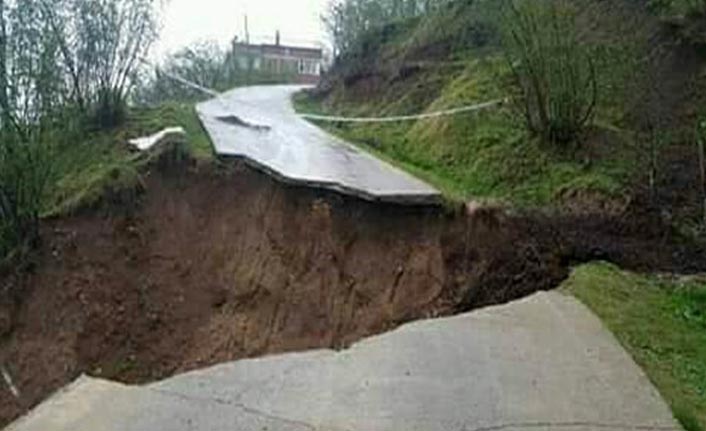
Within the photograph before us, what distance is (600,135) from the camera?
13.8m

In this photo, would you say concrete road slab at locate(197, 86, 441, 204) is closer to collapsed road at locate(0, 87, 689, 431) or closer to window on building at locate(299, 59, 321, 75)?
collapsed road at locate(0, 87, 689, 431)

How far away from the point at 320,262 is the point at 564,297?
16.2 feet

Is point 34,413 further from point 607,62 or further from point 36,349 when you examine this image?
point 607,62

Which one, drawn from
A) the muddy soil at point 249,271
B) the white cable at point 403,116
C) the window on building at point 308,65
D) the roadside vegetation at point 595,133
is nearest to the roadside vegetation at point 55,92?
the muddy soil at point 249,271

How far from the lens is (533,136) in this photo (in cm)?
1423

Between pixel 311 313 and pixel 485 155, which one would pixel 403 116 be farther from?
pixel 311 313

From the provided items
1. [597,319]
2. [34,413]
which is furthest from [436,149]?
[34,413]

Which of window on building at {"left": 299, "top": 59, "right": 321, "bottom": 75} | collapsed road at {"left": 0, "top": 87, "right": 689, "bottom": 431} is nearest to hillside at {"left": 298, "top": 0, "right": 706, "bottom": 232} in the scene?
collapsed road at {"left": 0, "top": 87, "right": 689, "bottom": 431}

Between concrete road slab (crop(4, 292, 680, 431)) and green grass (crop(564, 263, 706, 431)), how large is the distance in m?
0.20

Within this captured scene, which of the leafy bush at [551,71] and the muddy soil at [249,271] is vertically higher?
the leafy bush at [551,71]

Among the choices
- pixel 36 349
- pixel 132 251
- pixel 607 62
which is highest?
pixel 607 62

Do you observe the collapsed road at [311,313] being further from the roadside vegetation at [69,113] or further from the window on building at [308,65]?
the window on building at [308,65]

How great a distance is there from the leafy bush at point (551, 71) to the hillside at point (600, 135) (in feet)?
0.96

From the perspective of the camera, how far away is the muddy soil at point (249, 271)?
11.2 m
